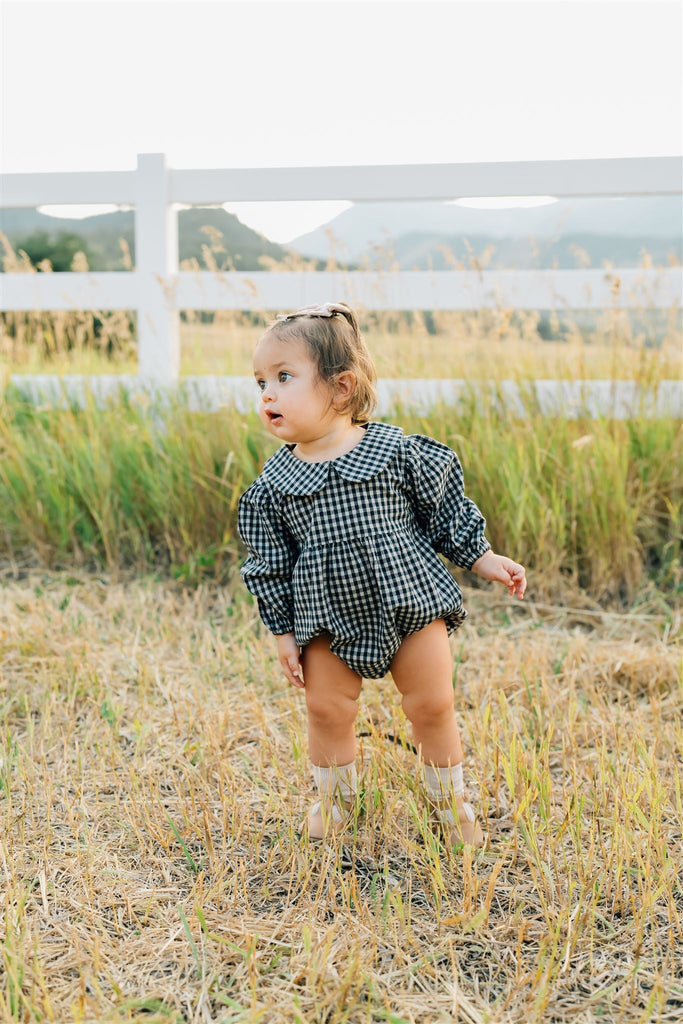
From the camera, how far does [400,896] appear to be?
166 cm

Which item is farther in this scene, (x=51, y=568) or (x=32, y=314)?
(x=32, y=314)

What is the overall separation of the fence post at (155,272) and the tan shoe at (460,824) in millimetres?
3149

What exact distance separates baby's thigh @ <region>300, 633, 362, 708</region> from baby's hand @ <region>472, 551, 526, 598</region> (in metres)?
0.35

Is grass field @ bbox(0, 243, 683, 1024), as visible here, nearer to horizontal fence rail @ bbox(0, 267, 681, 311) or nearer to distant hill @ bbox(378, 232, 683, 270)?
horizontal fence rail @ bbox(0, 267, 681, 311)

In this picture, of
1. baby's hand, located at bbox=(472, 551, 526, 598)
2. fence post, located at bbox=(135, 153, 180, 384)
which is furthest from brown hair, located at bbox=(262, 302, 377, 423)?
fence post, located at bbox=(135, 153, 180, 384)

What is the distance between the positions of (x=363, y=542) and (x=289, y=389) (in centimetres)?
34

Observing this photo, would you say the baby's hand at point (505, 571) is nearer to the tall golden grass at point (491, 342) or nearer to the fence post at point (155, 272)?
the tall golden grass at point (491, 342)

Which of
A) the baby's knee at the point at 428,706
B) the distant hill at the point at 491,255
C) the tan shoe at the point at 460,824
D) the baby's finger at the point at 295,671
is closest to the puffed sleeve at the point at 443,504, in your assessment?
the baby's knee at the point at 428,706

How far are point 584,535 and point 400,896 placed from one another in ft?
7.18

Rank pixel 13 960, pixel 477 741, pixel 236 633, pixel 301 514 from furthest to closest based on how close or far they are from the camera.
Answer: pixel 236 633
pixel 477 741
pixel 301 514
pixel 13 960


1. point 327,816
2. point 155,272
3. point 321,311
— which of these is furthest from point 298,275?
point 327,816

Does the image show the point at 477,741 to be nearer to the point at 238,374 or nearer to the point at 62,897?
the point at 62,897

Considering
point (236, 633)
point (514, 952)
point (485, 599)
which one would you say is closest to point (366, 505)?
point (514, 952)

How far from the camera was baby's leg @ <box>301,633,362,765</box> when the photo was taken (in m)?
1.92
